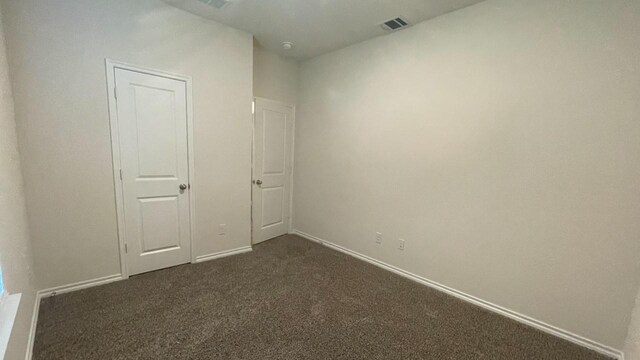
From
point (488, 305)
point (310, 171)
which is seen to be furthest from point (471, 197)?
point (310, 171)

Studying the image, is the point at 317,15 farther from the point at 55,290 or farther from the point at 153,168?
the point at 55,290

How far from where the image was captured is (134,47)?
2229 mm

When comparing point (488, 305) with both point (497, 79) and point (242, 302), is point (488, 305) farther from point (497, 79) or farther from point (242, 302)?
point (242, 302)

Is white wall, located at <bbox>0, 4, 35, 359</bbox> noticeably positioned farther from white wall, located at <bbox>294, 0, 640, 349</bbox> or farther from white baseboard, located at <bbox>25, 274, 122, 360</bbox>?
white wall, located at <bbox>294, 0, 640, 349</bbox>

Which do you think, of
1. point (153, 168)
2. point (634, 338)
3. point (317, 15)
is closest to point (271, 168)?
point (153, 168)

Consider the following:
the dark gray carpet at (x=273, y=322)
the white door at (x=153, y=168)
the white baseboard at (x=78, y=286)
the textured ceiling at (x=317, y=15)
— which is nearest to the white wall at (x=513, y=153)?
the textured ceiling at (x=317, y=15)

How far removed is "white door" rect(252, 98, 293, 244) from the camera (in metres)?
3.38

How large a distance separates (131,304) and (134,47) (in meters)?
2.33

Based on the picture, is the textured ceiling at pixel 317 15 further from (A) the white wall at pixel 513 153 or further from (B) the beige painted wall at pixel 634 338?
(B) the beige painted wall at pixel 634 338

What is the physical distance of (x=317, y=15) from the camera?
2393mm

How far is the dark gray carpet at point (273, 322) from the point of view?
1.61 meters

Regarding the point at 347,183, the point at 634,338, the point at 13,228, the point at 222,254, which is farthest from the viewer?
the point at 347,183

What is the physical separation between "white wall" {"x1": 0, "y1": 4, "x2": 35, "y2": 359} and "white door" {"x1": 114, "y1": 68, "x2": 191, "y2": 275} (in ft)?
2.07

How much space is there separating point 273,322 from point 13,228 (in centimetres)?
175
